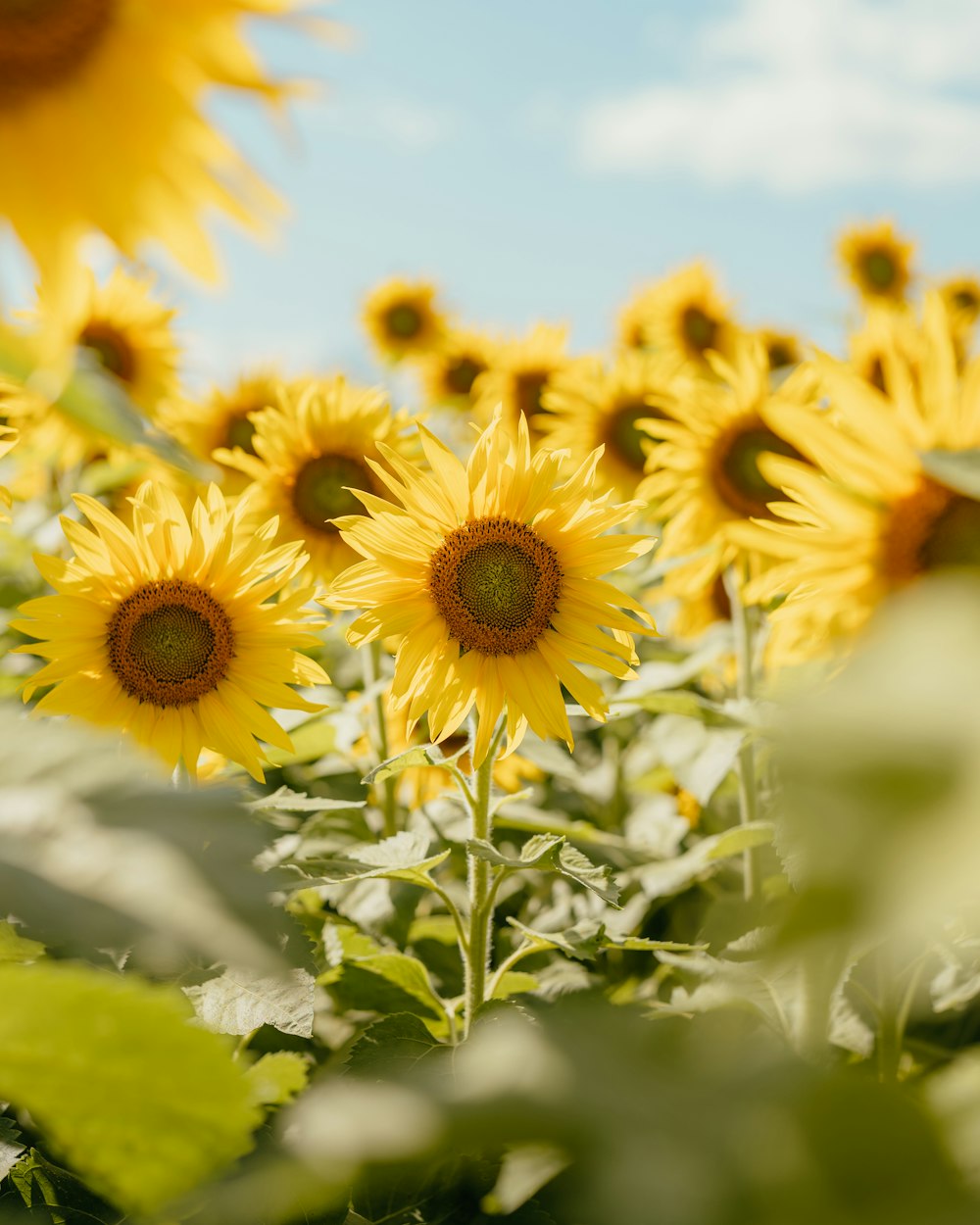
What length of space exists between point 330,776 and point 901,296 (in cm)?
634

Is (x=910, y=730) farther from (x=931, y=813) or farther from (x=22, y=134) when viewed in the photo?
(x=22, y=134)

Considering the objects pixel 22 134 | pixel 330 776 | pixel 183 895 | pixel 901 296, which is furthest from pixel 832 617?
pixel 901 296

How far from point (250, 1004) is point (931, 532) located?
3.65ft

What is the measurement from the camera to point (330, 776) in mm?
2734

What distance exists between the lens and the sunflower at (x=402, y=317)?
295 inches

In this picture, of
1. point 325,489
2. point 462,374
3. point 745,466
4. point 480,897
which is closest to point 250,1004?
point 480,897

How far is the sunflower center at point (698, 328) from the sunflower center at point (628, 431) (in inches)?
78.6

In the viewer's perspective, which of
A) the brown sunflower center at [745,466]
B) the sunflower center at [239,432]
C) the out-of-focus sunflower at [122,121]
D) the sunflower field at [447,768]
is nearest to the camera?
the sunflower field at [447,768]

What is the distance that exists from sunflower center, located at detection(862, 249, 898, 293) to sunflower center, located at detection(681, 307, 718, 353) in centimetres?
212

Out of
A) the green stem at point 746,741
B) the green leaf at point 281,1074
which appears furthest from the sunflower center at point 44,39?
the green stem at point 746,741

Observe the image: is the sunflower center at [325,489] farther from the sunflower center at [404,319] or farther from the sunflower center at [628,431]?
the sunflower center at [404,319]

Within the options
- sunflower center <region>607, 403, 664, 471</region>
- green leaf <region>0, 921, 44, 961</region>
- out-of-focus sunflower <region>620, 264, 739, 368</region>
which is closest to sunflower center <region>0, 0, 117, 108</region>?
green leaf <region>0, 921, 44, 961</region>

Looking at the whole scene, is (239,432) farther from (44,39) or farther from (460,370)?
(44,39)

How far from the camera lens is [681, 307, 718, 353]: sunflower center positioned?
607 centimetres
